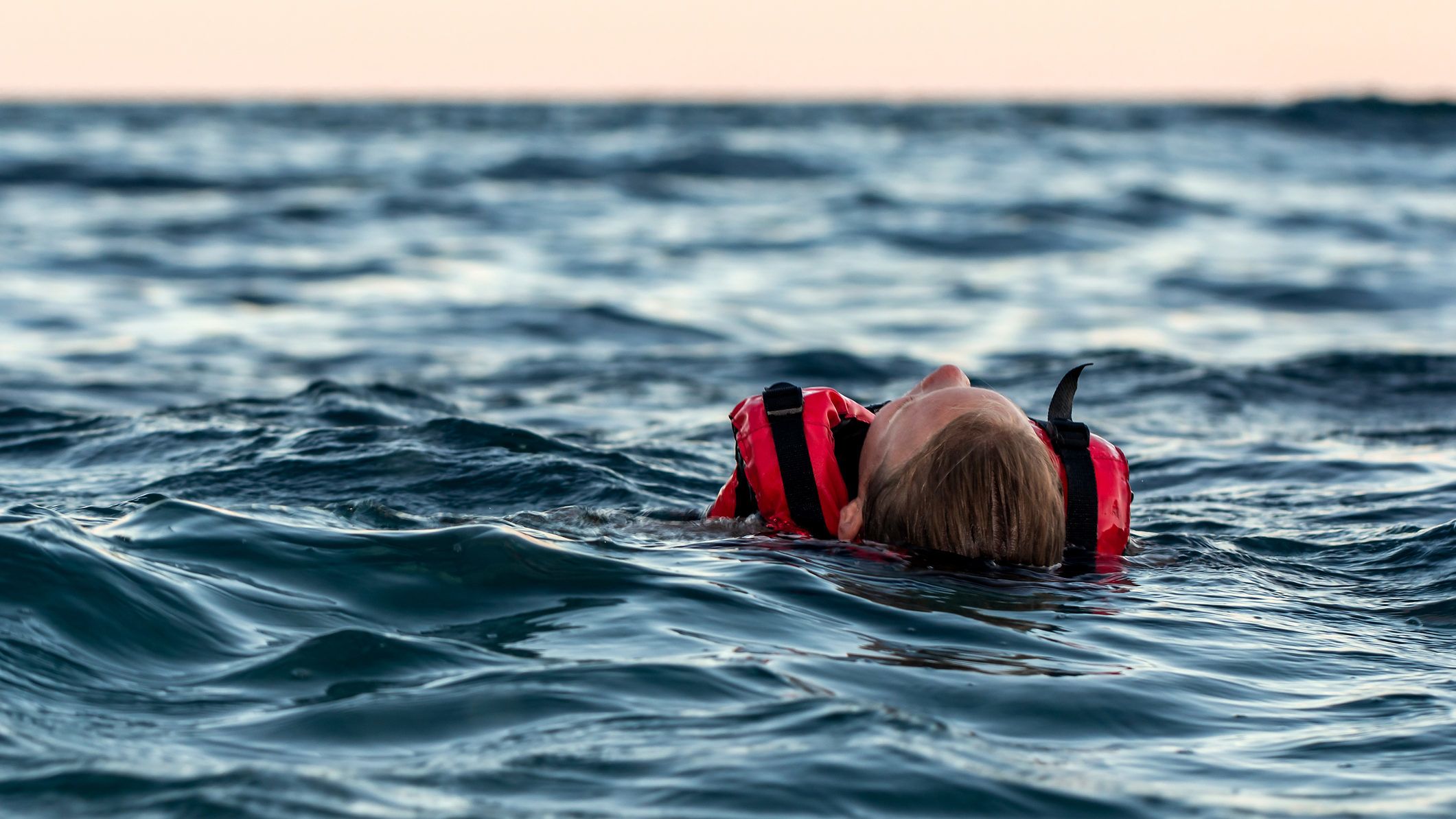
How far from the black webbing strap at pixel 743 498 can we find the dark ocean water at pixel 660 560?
3.8 inches

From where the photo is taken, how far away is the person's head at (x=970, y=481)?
3812mm

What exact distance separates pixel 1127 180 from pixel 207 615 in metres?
28.1

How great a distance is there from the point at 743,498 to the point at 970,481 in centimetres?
105

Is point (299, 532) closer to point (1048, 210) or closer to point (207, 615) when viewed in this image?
point (207, 615)

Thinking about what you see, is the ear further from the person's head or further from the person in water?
the person's head

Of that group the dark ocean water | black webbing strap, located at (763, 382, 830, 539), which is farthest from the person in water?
the dark ocean water

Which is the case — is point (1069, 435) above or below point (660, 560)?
above

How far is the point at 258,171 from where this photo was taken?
3206 centimetres

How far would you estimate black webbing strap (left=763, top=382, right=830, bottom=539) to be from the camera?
4.35 metres

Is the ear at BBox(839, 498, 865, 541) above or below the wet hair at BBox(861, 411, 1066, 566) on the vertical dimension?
below

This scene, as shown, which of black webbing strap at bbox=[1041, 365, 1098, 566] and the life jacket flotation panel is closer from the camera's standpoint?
black webbing strap at bbox=[1041, 365, 1098, 566]

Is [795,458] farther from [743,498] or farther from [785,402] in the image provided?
[743,498]

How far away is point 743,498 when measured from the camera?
4.69m

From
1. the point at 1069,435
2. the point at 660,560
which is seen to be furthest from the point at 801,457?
the point at 1069,435
